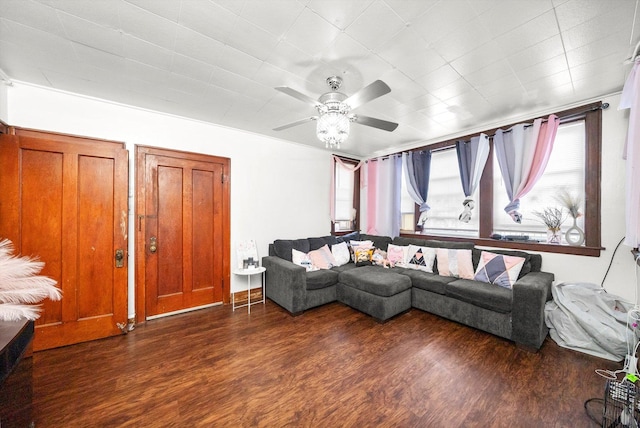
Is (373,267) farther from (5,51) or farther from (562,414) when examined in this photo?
(5,51)

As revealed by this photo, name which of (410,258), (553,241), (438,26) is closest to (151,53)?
(438,26)

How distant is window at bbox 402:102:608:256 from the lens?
2748mm

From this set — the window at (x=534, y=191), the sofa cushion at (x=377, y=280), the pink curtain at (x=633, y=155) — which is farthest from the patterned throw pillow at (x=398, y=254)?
the pink curtain at (x=633, y=155)

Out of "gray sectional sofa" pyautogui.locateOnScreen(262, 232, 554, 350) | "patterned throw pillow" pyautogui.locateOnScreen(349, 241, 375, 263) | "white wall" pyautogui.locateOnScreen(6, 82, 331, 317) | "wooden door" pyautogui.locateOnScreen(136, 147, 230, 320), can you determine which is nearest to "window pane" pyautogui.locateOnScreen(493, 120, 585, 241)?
"gray sectional sofa" pyautogui.locateOnScreen(262, 232, 554, 350)

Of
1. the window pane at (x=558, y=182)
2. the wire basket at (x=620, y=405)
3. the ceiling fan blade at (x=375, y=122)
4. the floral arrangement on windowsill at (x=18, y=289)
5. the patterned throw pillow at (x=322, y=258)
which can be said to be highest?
the ceiling fan blade at (x=375, y=122)

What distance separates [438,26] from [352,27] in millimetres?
601

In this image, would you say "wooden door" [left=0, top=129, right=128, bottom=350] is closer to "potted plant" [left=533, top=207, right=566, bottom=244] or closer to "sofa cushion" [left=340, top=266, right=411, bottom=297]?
"sofa cushion" [left=340, top=266, right=411, bottom=297]

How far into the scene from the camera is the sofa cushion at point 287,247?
3.80 metres

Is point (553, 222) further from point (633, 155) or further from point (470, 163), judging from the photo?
point (470, 163)

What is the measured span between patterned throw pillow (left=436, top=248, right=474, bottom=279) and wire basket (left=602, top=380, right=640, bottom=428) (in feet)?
5.43

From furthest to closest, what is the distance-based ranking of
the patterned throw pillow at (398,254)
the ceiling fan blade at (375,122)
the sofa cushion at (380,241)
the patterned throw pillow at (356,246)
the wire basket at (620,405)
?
the sofa cushion at (380,241) < the patterned throw pillow at (356,246) < the patterned throw pillow at (398,254) < the ceiling fan blade at (375,122) < the wire basket at (620,405)

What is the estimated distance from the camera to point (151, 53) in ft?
6.52

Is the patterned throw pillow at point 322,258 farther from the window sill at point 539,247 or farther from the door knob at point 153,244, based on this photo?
the door knob at point 153,244

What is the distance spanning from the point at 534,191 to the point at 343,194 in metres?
3.08
